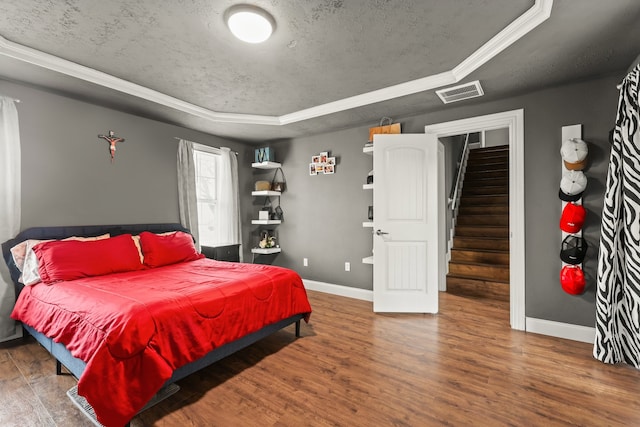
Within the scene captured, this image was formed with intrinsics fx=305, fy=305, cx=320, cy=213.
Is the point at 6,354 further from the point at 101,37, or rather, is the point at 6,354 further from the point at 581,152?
the point at 581,152

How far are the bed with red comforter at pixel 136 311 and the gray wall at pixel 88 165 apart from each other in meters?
0.55

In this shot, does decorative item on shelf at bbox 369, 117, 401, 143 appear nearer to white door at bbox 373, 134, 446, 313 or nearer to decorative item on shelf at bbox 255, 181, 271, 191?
white door at bbox 373, 134, 446, 313

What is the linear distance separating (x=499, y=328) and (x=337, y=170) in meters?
2.71

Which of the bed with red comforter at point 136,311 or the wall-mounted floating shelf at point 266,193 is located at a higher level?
the wall-mounted floating shelf at point 266,193

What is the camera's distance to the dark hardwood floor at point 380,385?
5.76 feet

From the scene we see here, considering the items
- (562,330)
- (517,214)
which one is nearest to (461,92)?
(517,214)

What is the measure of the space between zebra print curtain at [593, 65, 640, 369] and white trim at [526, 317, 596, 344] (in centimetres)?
39

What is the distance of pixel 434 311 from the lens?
3504 mm

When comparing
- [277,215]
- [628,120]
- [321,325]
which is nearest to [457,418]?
[321,325]

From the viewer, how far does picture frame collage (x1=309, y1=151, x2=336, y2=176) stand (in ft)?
14.5

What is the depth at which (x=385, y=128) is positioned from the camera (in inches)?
148

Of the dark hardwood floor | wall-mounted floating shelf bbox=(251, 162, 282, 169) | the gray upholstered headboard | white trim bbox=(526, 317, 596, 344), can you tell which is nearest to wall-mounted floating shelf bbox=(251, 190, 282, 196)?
wall-mounted floating shelf bbox=(251, 162, 282, 169)

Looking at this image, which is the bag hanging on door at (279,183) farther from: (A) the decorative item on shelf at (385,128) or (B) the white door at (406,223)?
(B) the white door at (406,223)

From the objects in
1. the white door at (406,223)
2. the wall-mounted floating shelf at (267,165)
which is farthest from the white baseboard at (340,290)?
the wall-mounted floating shelf at (267,165)
